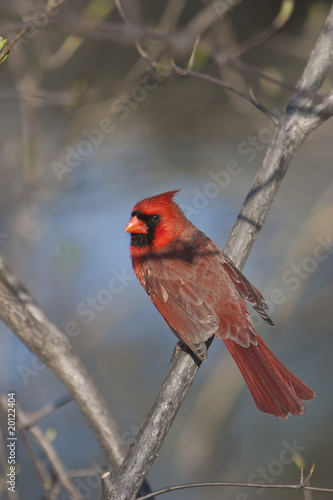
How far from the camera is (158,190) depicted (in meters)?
6.07

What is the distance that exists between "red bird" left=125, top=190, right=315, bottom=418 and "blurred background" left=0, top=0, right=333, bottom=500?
0.80m

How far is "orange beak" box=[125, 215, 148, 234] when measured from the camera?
10.4 ft

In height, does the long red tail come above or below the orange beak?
below

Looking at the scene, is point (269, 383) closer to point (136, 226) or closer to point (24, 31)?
point (136, 226)

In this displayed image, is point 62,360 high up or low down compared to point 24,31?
down

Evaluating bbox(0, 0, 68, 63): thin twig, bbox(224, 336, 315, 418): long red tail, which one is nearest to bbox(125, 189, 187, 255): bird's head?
bbox(224, 336, 315, 418): long red tail

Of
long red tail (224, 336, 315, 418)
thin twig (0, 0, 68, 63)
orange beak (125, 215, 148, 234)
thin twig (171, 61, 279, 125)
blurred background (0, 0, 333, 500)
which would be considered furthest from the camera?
blurred background (0, 0, 333, 500)

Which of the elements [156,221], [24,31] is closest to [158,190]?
[156,221]

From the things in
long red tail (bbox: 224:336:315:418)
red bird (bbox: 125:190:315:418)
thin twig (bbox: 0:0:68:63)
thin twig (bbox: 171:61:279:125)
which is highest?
thin twig (bbox: 0:0:68:63)

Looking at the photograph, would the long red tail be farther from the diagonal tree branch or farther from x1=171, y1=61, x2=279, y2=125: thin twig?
x1=171, y1=61, x2=279, y2=125: thin twig

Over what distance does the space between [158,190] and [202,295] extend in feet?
10.6

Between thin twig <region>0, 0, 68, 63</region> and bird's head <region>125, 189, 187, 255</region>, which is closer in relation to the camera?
thin twig <region>0, 0, 68, 63</region>

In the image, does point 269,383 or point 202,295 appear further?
point 202,295

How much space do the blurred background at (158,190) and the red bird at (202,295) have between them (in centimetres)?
80
